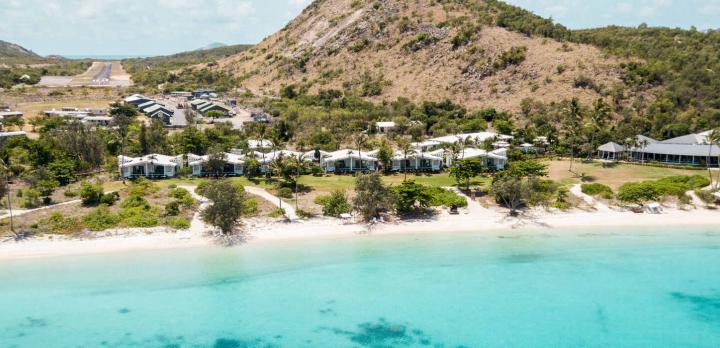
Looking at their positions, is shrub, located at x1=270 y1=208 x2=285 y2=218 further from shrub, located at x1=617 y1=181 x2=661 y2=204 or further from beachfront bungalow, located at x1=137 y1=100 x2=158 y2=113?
beachfront bungalow, located at x1=137 y1=100 x2=158 y2=113

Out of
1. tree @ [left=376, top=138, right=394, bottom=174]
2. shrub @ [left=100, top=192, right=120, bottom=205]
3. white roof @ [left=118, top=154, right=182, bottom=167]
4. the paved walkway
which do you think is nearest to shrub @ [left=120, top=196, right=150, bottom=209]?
shrub @ [left=100, top=192, right=120, bottom=205]

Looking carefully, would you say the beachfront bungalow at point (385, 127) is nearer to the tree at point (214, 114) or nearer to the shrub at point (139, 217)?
the tree at point (214, 114)

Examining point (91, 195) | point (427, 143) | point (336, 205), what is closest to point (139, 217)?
point (91, 195)

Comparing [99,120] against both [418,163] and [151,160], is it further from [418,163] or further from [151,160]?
[418,163]

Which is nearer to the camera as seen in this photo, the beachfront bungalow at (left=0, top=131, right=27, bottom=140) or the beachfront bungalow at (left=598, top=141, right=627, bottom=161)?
the beachfront bungalow at (left=598, top=141, right=627, bottom=161)

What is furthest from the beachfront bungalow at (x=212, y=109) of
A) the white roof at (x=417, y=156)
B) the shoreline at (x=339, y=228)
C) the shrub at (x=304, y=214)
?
the shoreline at (x=339, y=228)

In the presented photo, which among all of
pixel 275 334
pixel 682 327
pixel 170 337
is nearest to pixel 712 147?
pixel 682 327
